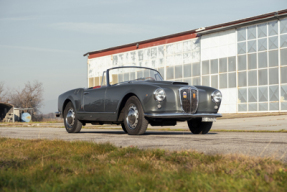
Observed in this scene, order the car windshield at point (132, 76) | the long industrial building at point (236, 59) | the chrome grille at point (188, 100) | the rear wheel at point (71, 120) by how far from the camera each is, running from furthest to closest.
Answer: the long industrial building at point (236, 59)
the rear wheel at point (71, 120)
the car windshield at point (132, 76)
the chrome grille at point (188, 100)

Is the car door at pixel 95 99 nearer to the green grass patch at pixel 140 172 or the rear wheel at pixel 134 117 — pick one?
the rear wheel at pixel 134 117

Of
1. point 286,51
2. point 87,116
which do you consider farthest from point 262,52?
point 87,116

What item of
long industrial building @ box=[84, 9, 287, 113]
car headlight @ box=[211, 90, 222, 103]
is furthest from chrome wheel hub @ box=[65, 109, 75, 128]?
long industrial building @ box=[84, 9, 287, 113]

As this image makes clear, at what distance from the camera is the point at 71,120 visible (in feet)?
34.5

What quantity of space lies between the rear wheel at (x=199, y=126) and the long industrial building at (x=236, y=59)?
61.2 ft

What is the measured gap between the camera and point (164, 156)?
4.04 m

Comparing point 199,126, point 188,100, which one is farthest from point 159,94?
point 199,126

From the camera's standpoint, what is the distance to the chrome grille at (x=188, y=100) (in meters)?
8.23

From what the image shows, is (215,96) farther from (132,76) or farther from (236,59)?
(236,59)

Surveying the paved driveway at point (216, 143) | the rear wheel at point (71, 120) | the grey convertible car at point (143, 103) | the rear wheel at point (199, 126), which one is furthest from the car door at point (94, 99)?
the rear wheel at point (199, 126)

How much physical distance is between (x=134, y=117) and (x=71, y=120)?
2773 millimetres

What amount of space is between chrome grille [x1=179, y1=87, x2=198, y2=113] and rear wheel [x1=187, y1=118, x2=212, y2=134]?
2.65ft

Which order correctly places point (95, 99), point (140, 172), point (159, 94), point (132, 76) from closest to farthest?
point (140, 172) → point (159, 94) → point (95, 99) → point (132, 76)

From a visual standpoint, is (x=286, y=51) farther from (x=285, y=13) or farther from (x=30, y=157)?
(x=30, y=157)
